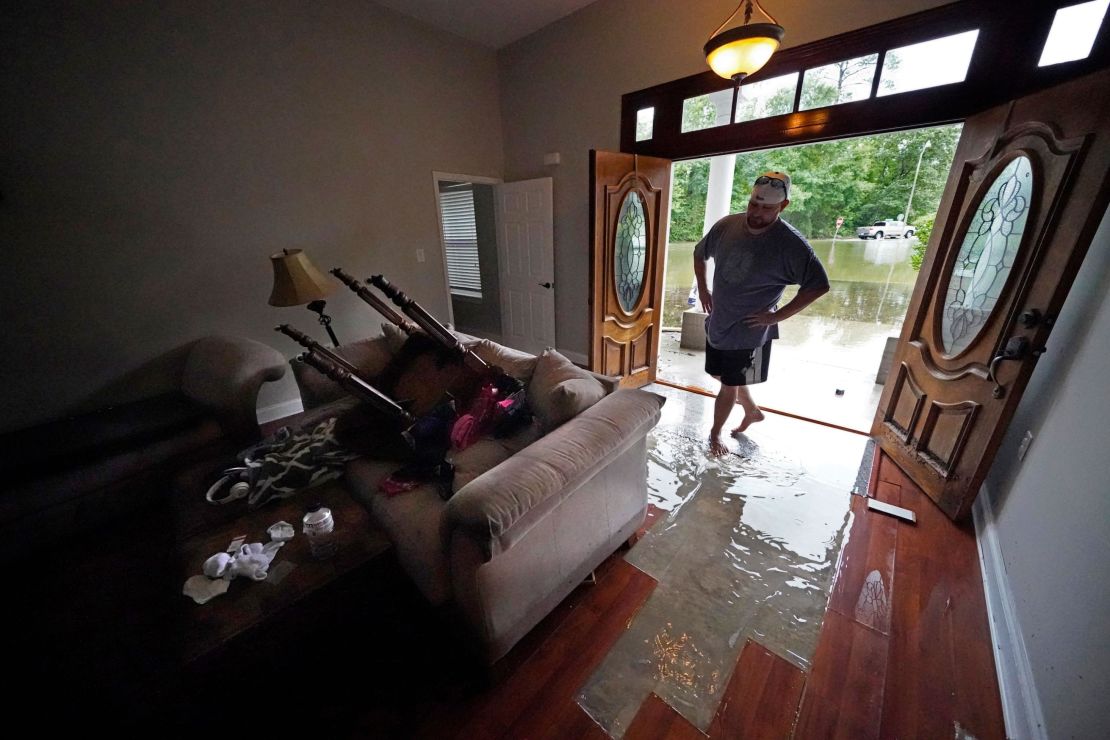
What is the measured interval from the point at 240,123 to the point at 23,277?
147 centimetres

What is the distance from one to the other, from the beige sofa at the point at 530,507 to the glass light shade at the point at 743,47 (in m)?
1.55

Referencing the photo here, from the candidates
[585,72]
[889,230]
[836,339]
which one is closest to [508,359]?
[585,72]

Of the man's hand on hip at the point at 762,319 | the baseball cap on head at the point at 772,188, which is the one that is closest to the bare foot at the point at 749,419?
the man's hand on hip at the point at 762,319

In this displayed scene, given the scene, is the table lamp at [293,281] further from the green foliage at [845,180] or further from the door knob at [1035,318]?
the green foliage at [845,180]

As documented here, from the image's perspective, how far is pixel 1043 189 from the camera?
146 centimetres

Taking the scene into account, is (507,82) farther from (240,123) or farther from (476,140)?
(240,123)

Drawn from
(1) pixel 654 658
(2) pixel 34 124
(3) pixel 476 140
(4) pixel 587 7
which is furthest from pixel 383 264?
(1) pixel 654 658

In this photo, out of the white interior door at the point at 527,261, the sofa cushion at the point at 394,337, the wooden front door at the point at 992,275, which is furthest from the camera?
the white interior door at the point at 527,261

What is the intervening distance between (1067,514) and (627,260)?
8.31ft

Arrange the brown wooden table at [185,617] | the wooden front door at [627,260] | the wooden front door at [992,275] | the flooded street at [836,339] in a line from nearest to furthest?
the brown wooden table at [185,617]
the wooden front door at [992,275]
the wooden front door at [627,260]
the flooded street at [836,339]

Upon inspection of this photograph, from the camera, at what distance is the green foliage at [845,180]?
18.3 feet

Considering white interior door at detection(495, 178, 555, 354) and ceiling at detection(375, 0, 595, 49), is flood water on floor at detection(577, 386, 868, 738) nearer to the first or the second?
white interior door at detection(495, 178, 555, 354)

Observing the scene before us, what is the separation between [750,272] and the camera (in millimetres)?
1994

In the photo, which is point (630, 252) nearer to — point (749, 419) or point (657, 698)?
point (749, 419)
